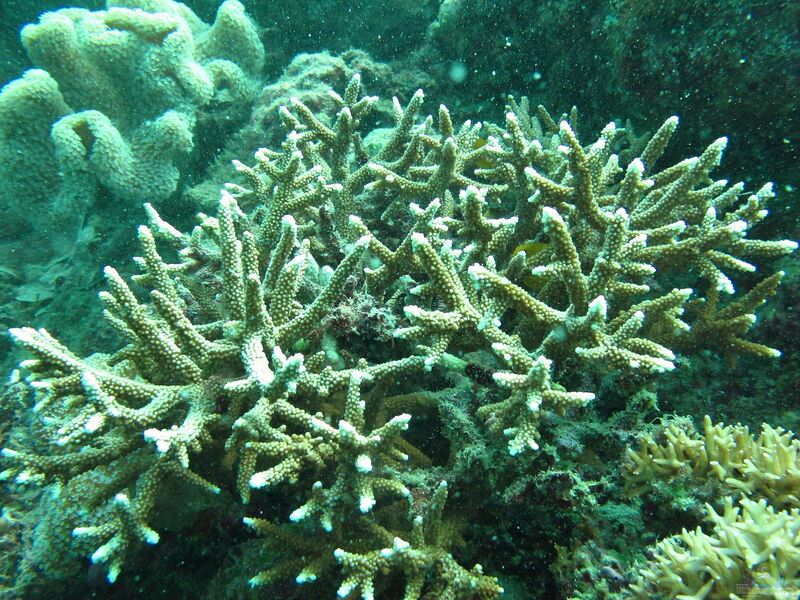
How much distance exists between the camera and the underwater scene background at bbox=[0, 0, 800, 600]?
2.26 m

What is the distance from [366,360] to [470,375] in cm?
65

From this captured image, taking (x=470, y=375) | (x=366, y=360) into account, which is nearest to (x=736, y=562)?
(x=470, y=375)

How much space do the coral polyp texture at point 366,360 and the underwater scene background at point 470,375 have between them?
17 mm

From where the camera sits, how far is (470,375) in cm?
273

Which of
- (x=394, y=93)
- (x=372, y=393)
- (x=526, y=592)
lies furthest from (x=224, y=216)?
(x=394, y=93)

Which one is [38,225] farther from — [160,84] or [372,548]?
[372,548]

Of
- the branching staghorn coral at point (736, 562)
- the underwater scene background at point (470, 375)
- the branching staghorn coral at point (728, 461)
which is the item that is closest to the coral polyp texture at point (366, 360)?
the underwater scene background at point (470, 375)

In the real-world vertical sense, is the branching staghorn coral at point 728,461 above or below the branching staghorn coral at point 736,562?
above

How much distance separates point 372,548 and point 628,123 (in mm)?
4367

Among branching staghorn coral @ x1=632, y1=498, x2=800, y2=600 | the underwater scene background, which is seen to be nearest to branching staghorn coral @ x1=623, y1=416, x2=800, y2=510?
the underwater scene background

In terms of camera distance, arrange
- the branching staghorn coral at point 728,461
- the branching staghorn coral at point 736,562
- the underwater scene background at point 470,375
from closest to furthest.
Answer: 1. the branching staghorn coral at point 736,562
2. the branching staghorn coral at point 728,461
3. the underwater scene background at point 470,375

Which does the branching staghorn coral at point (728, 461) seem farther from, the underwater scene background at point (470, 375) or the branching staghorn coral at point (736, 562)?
the branching staghorn coral at point (736, 562)

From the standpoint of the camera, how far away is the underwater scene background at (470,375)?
7.41 feet

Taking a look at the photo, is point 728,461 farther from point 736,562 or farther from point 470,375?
point 470,375
